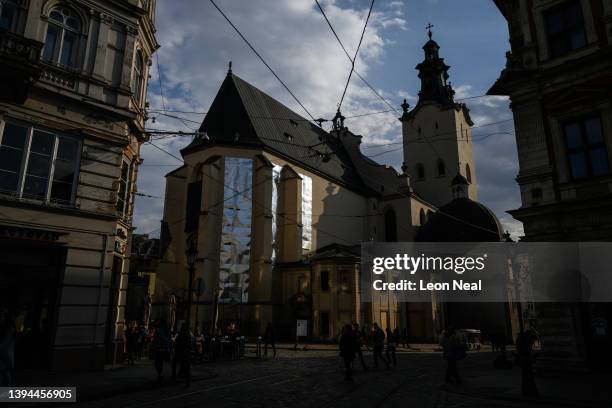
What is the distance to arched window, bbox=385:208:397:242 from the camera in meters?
46.9

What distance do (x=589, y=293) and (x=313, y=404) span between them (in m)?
9.99

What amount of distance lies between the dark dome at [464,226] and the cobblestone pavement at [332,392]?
83.2 feet

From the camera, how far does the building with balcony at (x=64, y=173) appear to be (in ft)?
38.9

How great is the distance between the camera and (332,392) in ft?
32.2

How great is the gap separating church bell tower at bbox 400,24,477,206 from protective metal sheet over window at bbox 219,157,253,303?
2573 cm

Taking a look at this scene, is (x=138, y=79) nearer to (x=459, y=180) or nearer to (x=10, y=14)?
(x=10, y=14)

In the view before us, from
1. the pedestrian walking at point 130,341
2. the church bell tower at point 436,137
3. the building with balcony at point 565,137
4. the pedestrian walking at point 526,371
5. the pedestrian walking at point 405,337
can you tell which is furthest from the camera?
the church bell tower at point 436,137

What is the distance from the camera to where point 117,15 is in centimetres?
1479

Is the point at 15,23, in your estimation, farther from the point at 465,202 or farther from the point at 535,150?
the point at 465,202

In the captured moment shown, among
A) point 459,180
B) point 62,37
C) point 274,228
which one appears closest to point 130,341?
point 62,37

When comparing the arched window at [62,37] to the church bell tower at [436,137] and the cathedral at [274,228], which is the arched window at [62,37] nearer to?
the cathedral at [274,228]

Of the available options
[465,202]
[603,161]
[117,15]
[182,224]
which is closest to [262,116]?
[182,224]

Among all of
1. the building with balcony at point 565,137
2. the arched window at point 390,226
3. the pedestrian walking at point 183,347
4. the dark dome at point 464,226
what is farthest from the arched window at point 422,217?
the pedestrian walking at point 183,347

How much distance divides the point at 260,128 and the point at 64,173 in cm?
2546
